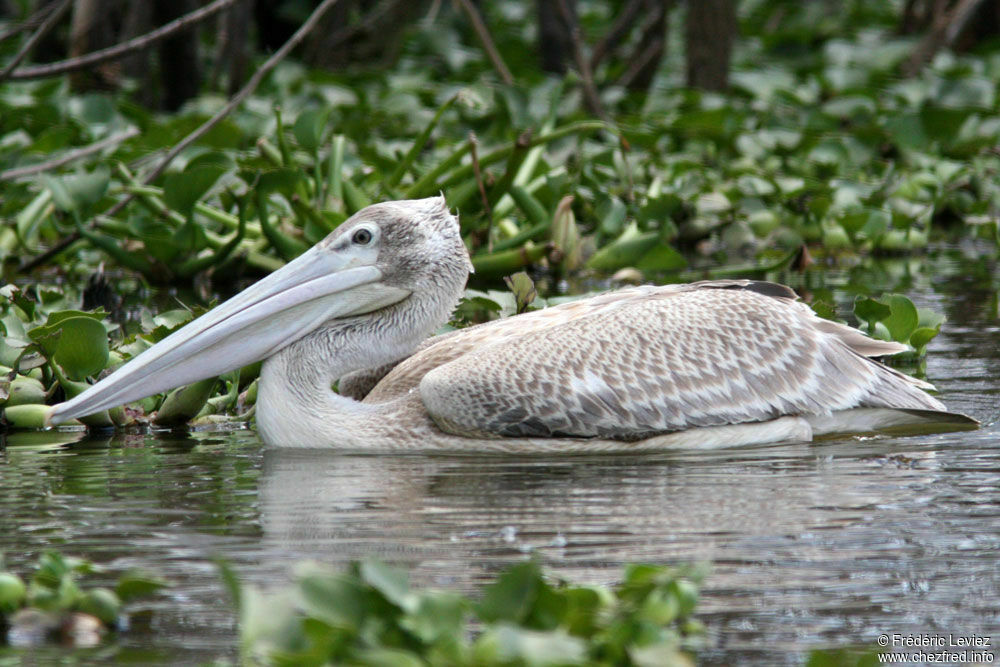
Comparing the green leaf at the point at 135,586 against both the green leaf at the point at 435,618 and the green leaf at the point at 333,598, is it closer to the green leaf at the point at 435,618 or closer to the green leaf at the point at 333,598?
the green leaf at the point at 333,598

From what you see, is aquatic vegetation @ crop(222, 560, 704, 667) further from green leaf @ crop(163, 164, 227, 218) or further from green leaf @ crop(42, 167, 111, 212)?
green leaf @ crop(42, 167, 111, 212)

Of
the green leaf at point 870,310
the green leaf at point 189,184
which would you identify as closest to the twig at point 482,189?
the green leaf at point 189,184

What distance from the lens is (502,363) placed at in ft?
19.0

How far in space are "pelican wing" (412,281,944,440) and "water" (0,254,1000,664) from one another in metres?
0.18

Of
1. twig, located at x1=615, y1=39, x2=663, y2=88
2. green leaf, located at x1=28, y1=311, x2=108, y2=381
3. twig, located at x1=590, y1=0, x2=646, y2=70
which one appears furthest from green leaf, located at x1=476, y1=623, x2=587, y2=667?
twig, located at x1=615, y1=39, x2=663, y2=88

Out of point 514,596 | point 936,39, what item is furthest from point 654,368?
point 936,39

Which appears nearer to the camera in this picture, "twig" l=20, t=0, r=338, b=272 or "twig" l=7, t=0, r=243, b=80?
"twig" l=7, t=0, r=243, b=80

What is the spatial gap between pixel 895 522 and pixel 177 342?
2730 mm

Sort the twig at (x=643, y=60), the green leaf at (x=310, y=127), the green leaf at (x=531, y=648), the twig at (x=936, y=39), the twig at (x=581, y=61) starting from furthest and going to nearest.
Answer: the twig at (x=936, y=39) < the twig at (x=643, y=60) < the twig at (x=581, y=61) < the green leaf at (x=310, y=127) < the green leaf at (x=531, y=648)

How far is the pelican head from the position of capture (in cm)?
596

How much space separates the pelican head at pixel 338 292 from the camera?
5.96 meters

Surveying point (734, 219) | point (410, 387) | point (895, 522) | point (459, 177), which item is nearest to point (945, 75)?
point (734, 219)

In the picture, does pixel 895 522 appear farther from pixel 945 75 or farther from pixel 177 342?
pixel 945 75

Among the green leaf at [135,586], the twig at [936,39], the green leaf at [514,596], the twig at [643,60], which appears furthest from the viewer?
the twig at [936,39]
